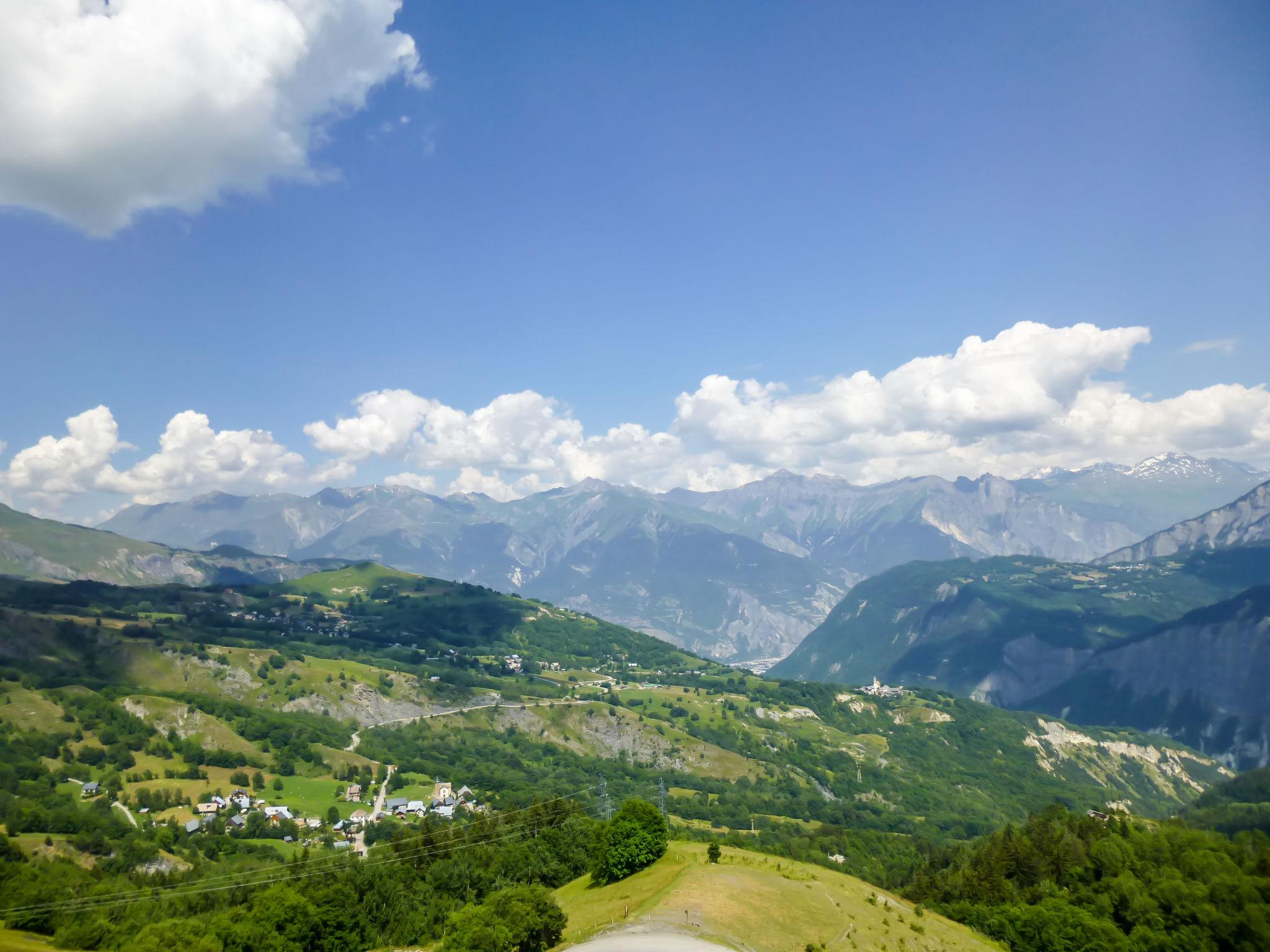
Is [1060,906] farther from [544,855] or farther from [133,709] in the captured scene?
[133,709]

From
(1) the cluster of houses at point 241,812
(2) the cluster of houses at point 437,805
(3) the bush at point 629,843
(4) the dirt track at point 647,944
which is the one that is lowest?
(2) the cluster of houses at point 437,805

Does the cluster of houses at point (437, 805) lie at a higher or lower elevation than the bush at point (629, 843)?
lower

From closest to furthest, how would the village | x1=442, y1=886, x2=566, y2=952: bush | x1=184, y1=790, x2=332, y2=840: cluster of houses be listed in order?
x1=442, y1=886, x2=566, y2=952: bush < the village < x1=184, y1=790, x2=332, y2=840: cluster of houses

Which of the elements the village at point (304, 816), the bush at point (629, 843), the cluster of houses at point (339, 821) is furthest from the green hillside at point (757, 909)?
the village at point (304, 816)

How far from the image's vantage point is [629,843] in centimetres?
7956

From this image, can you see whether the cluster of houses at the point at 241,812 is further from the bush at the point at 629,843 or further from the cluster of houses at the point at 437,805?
the bush at the point at 629,843

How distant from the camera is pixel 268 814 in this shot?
15412 cm

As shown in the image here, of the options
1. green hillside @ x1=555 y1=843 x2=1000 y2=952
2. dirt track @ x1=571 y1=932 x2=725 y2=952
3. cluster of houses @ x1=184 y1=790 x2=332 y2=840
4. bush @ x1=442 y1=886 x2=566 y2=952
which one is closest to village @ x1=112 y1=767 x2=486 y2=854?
cluster of houses @ x1=184 y1=790 x2=332 y2=840

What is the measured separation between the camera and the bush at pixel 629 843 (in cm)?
7919

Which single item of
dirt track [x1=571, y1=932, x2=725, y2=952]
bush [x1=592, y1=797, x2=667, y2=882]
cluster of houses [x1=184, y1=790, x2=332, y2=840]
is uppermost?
dirt track [x1=571, y1=932, x2=725, y2=952]

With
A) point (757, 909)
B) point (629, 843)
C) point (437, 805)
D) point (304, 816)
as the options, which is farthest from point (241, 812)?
point (757, 909)

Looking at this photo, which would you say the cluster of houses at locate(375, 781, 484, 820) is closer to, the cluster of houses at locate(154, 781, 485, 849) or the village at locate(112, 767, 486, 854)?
the cluster of houses at locate(154, 781, 485, 849)

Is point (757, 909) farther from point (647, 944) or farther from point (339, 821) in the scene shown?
point (339, 821)

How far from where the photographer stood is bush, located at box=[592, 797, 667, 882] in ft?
260
